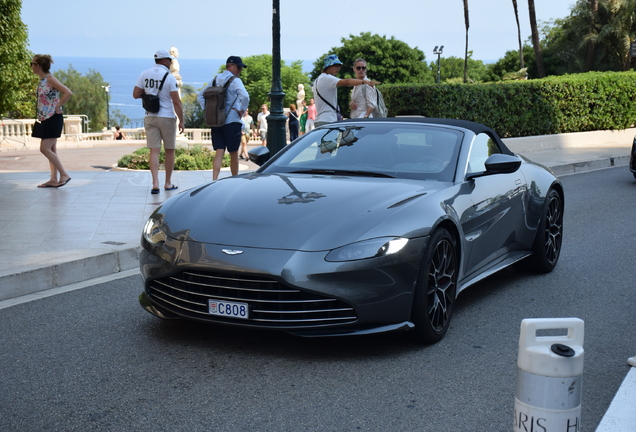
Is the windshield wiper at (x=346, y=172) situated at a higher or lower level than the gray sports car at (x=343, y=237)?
higher

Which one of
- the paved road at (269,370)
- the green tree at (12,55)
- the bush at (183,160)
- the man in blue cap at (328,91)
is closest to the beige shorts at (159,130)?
the man in blue cap at (328,91)

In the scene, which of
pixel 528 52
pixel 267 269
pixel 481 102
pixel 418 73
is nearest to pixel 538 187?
pixel 267 269

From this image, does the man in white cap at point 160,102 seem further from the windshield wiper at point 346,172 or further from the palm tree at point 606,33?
the palm tree at point 606,33

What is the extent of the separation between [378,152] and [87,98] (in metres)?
105

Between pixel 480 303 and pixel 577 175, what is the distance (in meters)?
10.5

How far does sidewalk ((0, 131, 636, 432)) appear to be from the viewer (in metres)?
5.91

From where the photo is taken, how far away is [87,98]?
105188 mm

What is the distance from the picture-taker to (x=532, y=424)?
2.26 m

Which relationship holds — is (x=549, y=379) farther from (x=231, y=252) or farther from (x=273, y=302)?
(x=231, y=252)

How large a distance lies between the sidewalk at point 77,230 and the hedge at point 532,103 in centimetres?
354

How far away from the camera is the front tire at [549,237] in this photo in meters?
6.46

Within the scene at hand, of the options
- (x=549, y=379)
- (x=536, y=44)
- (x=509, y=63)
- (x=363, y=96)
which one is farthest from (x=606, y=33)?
(x=549, y=379)

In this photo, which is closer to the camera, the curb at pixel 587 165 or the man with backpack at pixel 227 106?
the man with backpack at pixel 227 106

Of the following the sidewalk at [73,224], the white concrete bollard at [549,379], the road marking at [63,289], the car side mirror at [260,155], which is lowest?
the road marking at [63,289]
